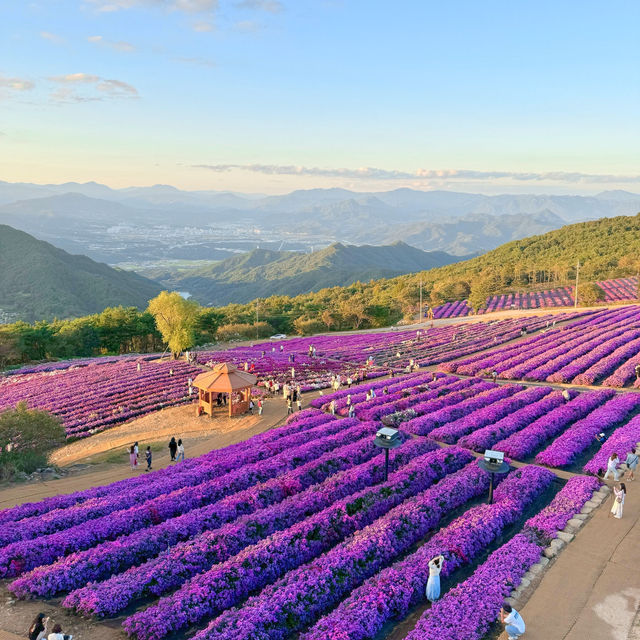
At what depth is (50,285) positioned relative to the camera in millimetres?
138875

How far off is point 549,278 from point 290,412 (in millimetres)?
115122

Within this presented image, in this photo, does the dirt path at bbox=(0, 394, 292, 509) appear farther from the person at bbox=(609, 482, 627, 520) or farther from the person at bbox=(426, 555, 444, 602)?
the person at bbox=(609, 482, 627, 520)

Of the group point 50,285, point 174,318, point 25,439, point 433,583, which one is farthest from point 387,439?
point 50,285

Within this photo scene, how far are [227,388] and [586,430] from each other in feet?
67.2

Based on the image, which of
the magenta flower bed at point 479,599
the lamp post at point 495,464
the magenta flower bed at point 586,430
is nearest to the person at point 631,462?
the magenta flower bed at point 586,430

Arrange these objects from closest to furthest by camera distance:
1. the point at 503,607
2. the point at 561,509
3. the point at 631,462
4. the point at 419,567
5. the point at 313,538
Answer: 1. the point at 503,607
2. the point at 419,567
3. the point at 313,538
4. the point at 561,509
5. the point at 631,462

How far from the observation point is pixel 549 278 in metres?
126

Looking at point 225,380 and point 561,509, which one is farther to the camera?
point 225,380

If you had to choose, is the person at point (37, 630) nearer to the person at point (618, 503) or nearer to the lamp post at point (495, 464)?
the lamp post at point (495, 464)

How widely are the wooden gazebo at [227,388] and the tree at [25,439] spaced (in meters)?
8.51

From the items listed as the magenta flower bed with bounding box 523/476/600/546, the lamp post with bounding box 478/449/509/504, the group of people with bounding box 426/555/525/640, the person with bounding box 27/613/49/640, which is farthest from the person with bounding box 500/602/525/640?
the person with bounding box 27/613/49/640

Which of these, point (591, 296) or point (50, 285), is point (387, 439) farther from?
point (50, 285)

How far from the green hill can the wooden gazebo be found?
10535 centimetres

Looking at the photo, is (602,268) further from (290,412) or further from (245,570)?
(245,570)
